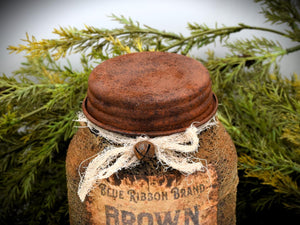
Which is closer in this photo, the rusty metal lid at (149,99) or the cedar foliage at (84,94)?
the rusty metal lid at (149,99)

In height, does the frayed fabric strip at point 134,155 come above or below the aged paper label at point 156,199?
above

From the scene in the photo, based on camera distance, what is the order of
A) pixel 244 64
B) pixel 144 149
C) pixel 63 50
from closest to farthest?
pixel 144 149
pixel 63 50
pixel 244 64

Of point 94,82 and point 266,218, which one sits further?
point 266,218

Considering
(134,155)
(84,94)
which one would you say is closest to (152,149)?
(134,155)

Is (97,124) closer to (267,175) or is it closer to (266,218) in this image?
Result: (267,175)

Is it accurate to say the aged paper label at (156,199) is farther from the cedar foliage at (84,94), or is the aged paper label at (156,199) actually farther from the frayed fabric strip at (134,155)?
the cedar foliage at (84,94)

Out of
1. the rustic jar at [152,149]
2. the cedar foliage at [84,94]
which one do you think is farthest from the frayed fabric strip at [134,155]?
the cedar foliage at [84,94]

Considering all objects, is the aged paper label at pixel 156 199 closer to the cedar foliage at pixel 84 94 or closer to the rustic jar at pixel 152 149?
the rustic jar at pixel 152 149

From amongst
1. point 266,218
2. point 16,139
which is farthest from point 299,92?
point 16,139

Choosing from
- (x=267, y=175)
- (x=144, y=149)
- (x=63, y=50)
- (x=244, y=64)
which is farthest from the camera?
(x=244, y=64)
